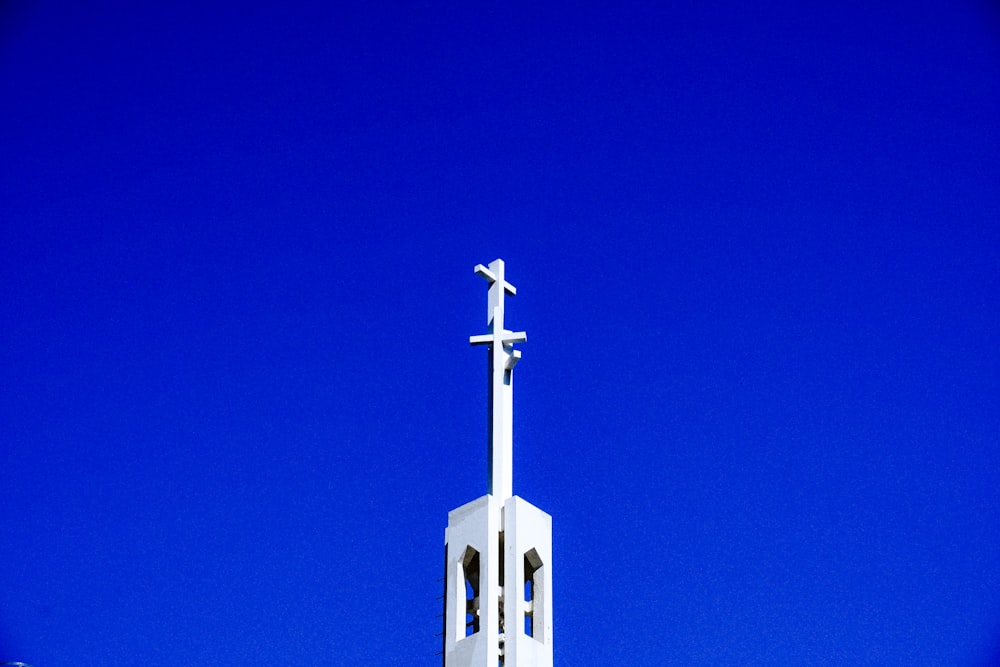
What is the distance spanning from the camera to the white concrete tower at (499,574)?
2548 cm

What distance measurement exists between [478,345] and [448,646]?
556 centimetres

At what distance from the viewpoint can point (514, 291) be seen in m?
29.3

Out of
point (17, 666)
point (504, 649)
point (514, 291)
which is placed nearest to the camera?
point (17, 666)

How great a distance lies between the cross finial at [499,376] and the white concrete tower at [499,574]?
0.02 m

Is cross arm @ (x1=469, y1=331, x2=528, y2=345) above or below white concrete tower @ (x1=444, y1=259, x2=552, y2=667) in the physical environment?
above

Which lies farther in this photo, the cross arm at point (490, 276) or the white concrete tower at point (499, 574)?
the cross arm at point (490, 276)

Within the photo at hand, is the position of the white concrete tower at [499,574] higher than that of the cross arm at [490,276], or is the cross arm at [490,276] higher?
the cross arm at [490,276]

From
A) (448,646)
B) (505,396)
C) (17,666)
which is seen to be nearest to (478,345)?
(505,396)

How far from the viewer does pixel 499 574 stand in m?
26.1

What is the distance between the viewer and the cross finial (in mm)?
26922

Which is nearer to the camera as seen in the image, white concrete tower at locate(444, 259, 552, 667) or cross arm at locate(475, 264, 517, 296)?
white concrete tower at locate(444, 259, 552, 667)

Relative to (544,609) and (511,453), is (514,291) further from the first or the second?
(544,609)

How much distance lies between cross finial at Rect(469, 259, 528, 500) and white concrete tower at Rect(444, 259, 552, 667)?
22 mm

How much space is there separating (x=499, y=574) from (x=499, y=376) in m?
3.65
